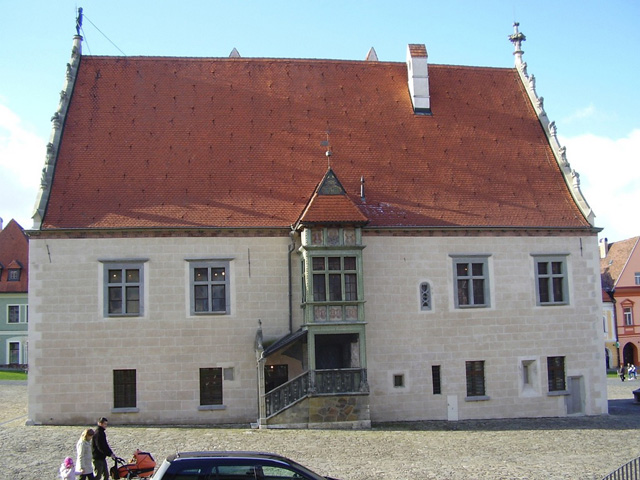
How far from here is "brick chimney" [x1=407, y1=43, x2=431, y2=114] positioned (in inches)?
1180

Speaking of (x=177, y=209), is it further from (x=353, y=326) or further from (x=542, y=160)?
(x=542, y=160)

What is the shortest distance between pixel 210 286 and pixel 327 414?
589 centimetres

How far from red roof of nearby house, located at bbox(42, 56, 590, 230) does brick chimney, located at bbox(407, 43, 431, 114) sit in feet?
1.24

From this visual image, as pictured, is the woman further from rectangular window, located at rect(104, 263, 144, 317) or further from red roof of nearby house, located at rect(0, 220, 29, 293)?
red roof of nearby house, located at rect(0, 220, 29, 293)

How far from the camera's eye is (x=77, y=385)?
24.2 meters

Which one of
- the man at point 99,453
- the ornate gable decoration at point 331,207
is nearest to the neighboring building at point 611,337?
the ornate gable decoration at point 331,207

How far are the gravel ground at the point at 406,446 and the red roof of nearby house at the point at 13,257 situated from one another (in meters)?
31.9

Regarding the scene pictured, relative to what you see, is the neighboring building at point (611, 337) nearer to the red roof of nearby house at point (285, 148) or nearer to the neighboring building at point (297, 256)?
the red roof of nearby house at point (285, 148)

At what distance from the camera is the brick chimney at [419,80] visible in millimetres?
29969

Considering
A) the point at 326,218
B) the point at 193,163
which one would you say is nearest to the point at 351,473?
the point at 326,218

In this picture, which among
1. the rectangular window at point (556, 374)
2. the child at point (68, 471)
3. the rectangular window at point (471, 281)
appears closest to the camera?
the child at point (68, 471)

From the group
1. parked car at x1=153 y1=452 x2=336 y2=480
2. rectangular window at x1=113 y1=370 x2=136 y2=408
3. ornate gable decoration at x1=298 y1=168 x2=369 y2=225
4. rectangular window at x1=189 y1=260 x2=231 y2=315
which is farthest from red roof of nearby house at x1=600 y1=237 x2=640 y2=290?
parked car at x1=153 y1=452 x2=336 y2=480

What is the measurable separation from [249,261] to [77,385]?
6930 millimetres

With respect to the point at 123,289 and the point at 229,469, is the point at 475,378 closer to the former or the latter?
the point at 123,289
